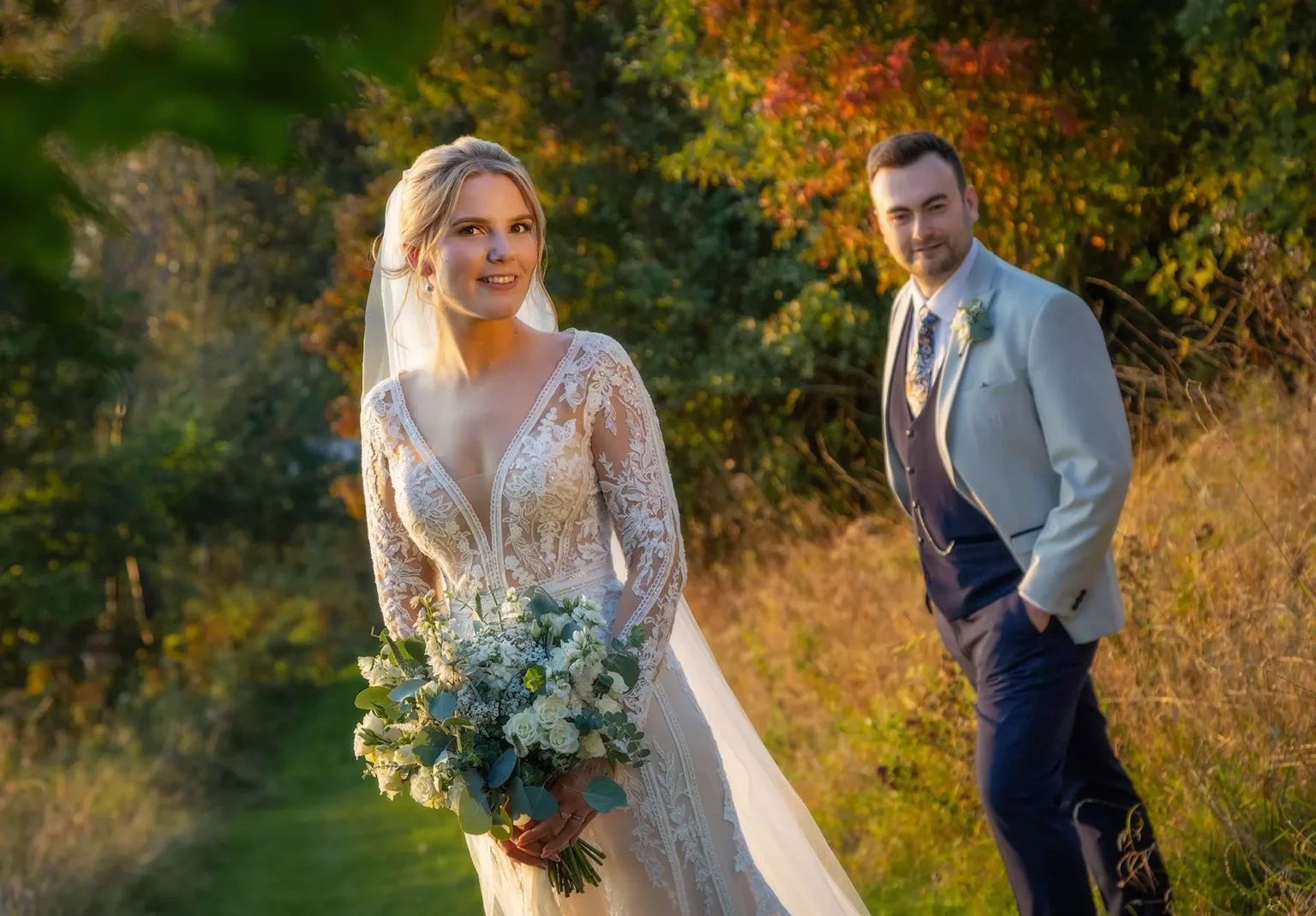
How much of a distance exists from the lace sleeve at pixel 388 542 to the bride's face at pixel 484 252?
1.45 feet

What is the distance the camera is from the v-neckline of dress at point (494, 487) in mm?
3498

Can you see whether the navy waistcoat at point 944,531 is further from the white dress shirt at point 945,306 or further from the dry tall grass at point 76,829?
the dry tall grass at point 76,829

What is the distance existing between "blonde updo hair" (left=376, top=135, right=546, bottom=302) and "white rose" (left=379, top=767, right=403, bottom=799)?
1137mm

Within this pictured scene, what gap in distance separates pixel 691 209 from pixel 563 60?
5.37 feet

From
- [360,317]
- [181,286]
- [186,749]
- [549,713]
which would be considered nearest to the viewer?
[549,713]

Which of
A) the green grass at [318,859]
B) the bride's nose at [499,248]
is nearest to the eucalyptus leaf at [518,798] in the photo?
the bride's nose at [499,248]

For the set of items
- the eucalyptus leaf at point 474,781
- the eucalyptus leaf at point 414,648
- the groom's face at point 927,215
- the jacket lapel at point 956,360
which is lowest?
the eucalyptus leaf at point 474,781

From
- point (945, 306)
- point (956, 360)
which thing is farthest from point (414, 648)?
point (945, 306)

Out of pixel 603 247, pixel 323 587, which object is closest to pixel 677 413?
pixel 603 247

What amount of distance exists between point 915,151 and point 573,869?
6.69 feet

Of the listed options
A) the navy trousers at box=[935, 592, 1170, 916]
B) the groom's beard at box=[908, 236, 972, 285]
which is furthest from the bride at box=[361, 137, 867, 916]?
the groom's beard at box=[908, 236, 972, 285]

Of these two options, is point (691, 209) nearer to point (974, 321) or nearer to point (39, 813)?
point (39, 813)

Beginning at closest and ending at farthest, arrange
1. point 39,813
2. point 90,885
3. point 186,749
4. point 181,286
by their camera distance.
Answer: point 90,885, point 39,813, point 186,749, point 181,286

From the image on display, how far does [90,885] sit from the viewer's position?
6.90m
